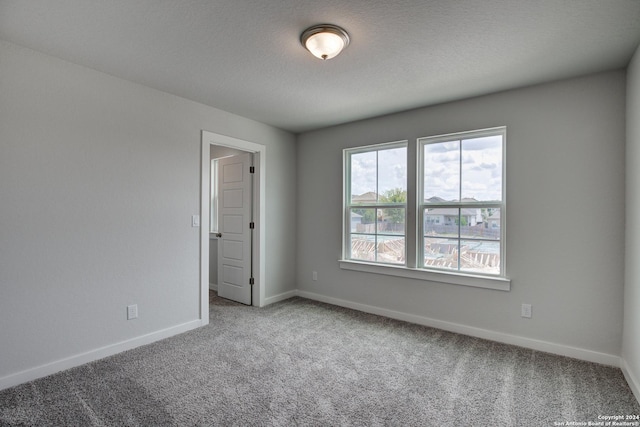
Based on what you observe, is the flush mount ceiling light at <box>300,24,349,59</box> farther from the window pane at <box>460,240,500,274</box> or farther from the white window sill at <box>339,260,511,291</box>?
the white window sill at <box>339,260,511,291</box>

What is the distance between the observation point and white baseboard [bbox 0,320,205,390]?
2.23m

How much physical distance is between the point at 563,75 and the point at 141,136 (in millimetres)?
3748

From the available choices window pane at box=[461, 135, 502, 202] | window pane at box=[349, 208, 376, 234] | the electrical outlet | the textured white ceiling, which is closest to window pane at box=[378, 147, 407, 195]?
window pane at box=[349, 208, 376, 234]

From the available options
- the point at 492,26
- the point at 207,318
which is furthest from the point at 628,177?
the point at 207,318

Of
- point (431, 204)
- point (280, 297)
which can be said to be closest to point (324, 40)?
point (431, 204)

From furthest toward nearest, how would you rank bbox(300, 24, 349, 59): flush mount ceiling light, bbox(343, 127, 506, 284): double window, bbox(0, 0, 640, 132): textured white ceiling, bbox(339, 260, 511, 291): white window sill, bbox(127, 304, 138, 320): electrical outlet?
bbox(343, 127, 506, 284): double window → bbox(339, 260, 511, 291): white window sill → bbox(127, 304, 138, 320): electrical outlet → bbox(300, 24, 349, 59): flush mount ceiling light → bbox(0, 0, 640, 132): textured white ceiling

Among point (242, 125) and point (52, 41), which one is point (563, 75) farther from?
point (52, 41)

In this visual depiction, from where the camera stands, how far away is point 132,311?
287 cm

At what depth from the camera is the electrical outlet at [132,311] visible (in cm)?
284

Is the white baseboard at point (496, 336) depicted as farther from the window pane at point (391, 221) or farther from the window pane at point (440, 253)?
the window pane at point (391, 221)

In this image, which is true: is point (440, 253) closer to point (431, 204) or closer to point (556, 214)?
A: point (431, 204)

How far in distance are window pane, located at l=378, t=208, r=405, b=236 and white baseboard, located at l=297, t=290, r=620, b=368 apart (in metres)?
0.95

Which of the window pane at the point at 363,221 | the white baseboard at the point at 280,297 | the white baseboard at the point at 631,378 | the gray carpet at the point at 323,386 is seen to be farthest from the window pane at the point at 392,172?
the white baseboard at the point at 631,378

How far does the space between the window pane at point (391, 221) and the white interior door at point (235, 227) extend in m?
1.72
